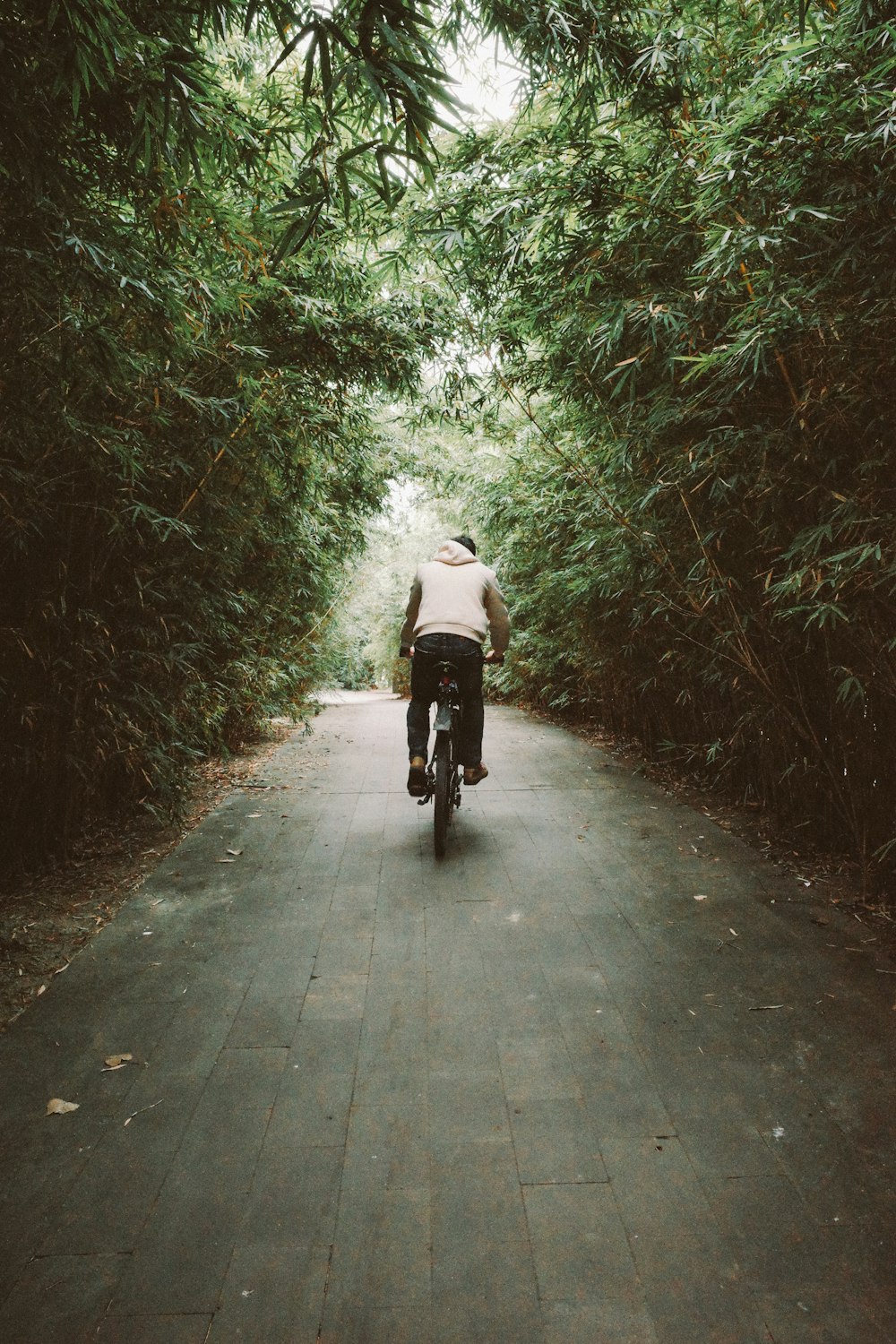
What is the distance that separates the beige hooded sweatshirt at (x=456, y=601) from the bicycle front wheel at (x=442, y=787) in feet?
1.64

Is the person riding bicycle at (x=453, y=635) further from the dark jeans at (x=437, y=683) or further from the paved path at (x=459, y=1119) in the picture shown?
the paved path at (x=459, y=1119)

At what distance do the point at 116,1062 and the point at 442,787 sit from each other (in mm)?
1650

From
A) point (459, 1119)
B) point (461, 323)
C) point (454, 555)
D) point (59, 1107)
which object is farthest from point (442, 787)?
point (461, 323)

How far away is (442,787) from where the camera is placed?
324cm

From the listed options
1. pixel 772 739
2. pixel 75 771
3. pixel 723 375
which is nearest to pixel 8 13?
pixel 723 375

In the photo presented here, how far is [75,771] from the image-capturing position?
3.16 m

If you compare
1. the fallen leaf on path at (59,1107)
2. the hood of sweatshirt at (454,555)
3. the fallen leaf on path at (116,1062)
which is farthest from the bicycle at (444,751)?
the fallen leaf on path at (59,1107)

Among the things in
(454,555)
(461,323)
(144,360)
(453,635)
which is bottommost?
(453,635)

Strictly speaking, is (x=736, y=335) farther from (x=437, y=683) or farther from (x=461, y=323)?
(x=461, y=323)

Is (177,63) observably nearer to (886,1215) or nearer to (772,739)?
(886,1215)

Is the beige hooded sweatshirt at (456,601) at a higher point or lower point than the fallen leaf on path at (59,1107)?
higher

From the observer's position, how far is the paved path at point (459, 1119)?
4.09 feet

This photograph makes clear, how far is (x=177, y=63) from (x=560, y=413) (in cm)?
367

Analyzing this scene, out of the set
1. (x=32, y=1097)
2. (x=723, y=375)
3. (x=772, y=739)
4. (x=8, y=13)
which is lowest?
(x=32, y=1097)
